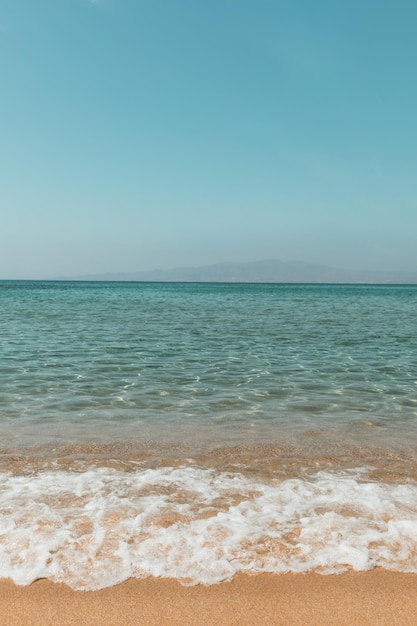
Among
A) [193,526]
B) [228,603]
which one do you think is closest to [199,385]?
[193,526]

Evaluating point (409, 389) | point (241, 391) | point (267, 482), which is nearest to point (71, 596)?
point (267, 482)

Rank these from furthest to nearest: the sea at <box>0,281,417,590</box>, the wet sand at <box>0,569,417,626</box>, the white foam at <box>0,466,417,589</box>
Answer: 1. the sea at <box>0,281,417,590</box>
2. the white foam at <box>0,466,417,589</box>
3. the wet sand at <box>0,569,417,626</box>

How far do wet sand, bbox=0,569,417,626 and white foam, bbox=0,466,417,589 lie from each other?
13cm

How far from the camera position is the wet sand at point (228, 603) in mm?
3494

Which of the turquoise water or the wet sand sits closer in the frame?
the wet sand

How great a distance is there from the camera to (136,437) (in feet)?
25.9

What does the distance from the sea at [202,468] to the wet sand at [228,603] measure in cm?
13

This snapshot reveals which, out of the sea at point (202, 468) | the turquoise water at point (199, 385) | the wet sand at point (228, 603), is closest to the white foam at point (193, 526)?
the sea at point (202, 468)

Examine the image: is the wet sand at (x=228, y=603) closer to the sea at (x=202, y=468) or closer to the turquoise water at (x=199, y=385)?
the sea at (x=202, y=468)

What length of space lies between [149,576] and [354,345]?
53.6 ft

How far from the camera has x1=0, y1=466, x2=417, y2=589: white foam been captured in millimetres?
4094

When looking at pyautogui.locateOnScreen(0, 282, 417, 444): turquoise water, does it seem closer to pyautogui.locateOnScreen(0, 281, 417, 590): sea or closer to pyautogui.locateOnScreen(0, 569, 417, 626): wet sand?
pyautogui.locateOnScreen(0, 281, 417, 590): sea

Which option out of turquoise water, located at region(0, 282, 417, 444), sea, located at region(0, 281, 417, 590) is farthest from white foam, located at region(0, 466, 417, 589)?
turquoise water, located at region(0, 282, 417, 444)

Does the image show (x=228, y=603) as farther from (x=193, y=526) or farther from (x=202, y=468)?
(x=202, y=468)
